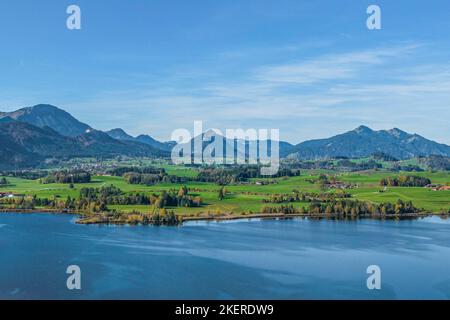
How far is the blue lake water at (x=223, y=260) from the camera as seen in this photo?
14164mm

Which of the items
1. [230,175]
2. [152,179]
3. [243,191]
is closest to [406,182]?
[243,191]

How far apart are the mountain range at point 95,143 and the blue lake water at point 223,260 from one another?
183 feet

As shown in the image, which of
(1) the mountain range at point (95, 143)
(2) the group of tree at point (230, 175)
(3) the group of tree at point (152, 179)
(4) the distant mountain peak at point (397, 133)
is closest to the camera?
(3) the group of tree at point (152, 179)

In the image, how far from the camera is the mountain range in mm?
88500

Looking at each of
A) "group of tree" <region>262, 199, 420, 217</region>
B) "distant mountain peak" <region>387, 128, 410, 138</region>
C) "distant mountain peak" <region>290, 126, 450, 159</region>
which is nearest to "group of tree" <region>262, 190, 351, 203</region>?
"group of tree" <region>262, 199, 420, 217</region>

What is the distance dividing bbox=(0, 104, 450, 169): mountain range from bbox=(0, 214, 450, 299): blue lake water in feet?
183

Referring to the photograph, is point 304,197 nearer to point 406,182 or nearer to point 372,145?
point 406,182

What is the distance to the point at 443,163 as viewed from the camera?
8125 cm

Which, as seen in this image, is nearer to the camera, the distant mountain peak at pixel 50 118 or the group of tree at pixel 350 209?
the group of tree at pixel 350 209

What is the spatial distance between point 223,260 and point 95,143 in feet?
320

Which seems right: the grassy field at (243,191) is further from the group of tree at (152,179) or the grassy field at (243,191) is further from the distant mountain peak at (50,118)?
the distant mountain peak at (50,118)

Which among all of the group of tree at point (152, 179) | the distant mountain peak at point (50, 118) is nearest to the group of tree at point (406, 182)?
the group of tree at point (152, 179)

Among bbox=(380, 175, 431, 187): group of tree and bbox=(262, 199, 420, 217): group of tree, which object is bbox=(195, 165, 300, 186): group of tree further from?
bbox=(262, 199, 420, 217): group of tree
